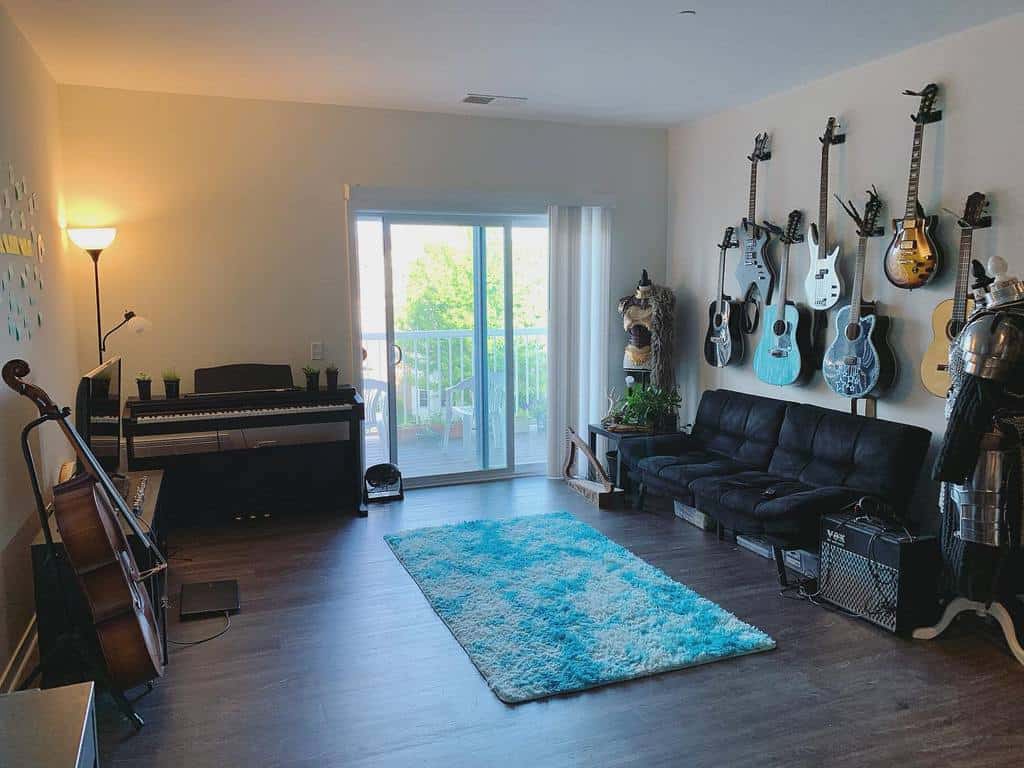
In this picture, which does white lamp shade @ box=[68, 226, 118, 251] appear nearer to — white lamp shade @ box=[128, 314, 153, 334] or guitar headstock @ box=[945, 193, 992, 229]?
white lamp shade @ box=[128, 314, 153, 334]

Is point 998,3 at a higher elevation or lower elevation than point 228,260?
higher

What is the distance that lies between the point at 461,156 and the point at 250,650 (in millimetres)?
3518

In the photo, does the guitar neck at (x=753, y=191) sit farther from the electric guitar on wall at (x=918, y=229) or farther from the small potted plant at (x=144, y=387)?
the small potted plant at (x=144, y=387)

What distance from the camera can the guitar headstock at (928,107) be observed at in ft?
12.1

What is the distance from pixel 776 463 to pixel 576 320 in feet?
6.40

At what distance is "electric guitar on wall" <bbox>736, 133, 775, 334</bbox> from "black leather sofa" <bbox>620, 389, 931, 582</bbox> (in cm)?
61

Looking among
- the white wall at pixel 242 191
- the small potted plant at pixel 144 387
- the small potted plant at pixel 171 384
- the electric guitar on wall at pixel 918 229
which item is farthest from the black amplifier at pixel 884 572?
the small potted plant at pixel 144 387

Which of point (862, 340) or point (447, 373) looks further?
point (447, 373)

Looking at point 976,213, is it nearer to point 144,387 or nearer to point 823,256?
point 823,256

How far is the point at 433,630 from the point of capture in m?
3.31

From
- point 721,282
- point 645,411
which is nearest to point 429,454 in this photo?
point 645,411

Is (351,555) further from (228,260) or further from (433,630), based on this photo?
(228,260)

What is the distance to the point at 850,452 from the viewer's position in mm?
3967

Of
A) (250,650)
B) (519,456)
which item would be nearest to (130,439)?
(250,650)
